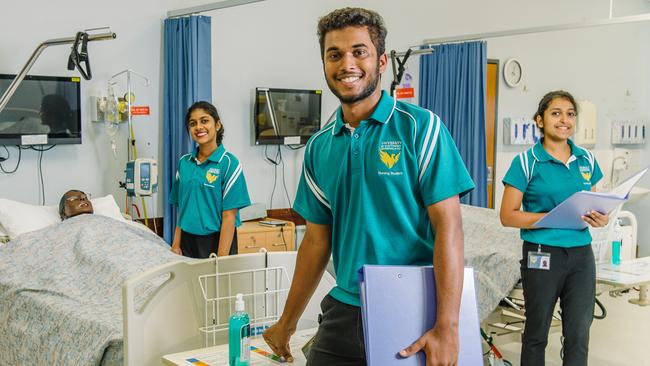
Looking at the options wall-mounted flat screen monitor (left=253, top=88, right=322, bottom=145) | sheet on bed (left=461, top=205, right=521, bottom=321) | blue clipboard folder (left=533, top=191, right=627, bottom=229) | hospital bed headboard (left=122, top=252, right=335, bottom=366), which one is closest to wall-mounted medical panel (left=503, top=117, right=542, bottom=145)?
wall-mounted flat screen monitor (left=253, top=88, right=322, bottom=145)

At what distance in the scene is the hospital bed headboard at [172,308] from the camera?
7.39 feet

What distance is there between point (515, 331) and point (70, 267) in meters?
2.41

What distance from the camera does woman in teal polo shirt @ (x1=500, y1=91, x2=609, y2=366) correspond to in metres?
2.96

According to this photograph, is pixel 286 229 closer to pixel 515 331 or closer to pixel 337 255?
pixel 515 331

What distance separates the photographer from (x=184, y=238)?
12.6ft

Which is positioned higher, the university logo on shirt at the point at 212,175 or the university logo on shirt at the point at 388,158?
the university logo on shirt at the point at 388,158

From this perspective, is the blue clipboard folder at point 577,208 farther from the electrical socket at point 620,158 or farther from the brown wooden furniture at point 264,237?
the electrical socket at point 620,158

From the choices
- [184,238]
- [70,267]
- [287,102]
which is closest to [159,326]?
[70,267]

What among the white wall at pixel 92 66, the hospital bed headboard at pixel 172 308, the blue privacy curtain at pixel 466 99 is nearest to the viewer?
the hospital bed headboard at pixel 172 308

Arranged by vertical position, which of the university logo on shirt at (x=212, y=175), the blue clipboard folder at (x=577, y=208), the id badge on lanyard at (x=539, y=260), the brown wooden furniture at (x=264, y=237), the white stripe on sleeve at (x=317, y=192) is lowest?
the brown wooden furniture at (x=264, y=237)

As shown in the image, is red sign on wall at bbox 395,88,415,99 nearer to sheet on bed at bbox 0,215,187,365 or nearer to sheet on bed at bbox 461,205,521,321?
sheet on bed at bbox 461,205,521,321

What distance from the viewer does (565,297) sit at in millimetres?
3010

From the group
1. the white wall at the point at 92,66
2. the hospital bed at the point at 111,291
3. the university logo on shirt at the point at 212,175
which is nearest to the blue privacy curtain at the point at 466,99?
the hospital bed at the point at 111,291

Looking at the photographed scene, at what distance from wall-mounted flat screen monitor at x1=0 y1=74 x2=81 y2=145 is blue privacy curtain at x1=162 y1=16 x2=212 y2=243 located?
→ 0.64 metres
